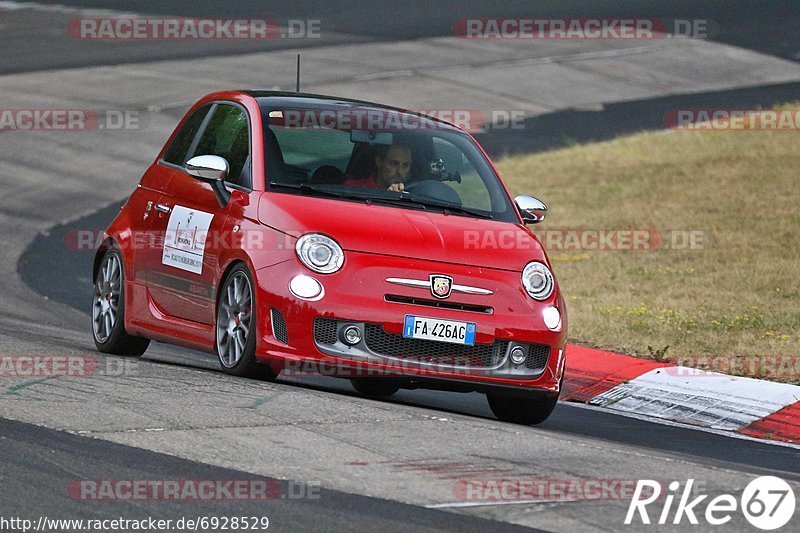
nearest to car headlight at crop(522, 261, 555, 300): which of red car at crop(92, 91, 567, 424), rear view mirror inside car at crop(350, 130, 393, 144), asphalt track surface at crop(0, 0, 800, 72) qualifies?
red car at crop(92, 91, 567, 424)

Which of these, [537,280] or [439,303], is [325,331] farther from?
[537,280]

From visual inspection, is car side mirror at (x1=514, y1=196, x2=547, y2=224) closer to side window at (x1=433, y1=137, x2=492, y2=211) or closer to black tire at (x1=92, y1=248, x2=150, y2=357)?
side window at (x1=433, y1=137, x2=492, y2=211)

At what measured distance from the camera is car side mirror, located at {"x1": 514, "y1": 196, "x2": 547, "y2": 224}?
32.0 ft

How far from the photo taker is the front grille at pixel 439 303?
28.0 ft

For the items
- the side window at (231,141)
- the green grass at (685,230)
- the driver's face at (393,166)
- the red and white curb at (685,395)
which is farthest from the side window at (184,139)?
the green grass at (685,230)

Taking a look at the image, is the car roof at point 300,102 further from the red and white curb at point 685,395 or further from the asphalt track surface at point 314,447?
the red and white curb at point 685,395

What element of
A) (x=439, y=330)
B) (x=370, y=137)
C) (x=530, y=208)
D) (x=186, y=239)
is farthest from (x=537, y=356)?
(x=186, y=239)

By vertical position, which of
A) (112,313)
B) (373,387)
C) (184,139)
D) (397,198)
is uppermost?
(184,139)

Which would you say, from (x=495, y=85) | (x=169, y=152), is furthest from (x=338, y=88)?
(x=169, y=152)

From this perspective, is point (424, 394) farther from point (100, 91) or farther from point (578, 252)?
point (100, 91)

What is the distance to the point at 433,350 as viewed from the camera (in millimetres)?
8562

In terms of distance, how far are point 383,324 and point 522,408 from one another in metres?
1.24

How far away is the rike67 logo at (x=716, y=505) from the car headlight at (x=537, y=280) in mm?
2148

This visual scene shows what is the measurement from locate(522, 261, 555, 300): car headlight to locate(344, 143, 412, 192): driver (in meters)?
1.00
